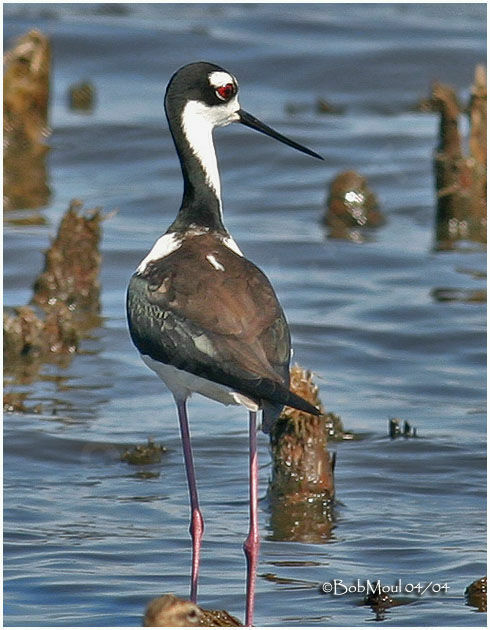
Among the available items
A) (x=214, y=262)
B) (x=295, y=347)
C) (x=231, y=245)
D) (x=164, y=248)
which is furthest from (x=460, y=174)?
(x=214, y=262)

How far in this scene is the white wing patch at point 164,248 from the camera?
20.9ft

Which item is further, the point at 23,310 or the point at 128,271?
the point at 128,271

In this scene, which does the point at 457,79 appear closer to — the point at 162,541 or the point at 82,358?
the point at 82,358

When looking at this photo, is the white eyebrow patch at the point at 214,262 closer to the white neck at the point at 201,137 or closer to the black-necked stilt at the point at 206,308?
the black-necked stilt at the point at 206,308

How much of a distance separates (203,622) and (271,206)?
8919 mm

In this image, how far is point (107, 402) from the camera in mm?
8984

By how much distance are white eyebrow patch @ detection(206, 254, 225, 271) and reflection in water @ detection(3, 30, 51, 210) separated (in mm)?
7867

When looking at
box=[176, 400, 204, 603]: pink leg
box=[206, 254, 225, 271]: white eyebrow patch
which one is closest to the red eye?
box=[206, 254, 225, 271]: white eyebrow patch

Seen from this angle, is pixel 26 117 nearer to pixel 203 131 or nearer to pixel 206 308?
pixel 203 131

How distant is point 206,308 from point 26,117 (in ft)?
32.7

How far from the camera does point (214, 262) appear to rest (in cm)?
614

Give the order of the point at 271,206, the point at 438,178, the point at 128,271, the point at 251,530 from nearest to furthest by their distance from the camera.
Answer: the point at 251,530, the point at 128,271, the point at 438,178, the point at 271,206

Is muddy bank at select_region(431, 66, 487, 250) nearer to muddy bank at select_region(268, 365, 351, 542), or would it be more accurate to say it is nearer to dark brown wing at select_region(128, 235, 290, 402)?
muddy bank at select_region(268, 365, 351, 542)

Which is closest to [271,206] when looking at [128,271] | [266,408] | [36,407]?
[128,271]
